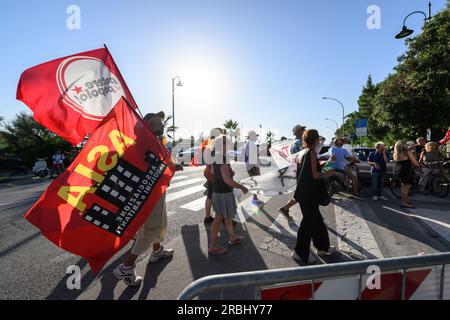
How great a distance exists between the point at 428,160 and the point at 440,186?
852 mm

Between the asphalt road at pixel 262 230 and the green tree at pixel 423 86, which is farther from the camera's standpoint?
the green tree at pixel 423 86

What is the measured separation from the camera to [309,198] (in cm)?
345

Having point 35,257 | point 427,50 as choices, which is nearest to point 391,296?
point 35,257


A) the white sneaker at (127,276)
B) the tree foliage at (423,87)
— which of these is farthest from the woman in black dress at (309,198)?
the tree foliage at (423,87)

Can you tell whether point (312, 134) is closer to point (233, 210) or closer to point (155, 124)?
point (233, 210)

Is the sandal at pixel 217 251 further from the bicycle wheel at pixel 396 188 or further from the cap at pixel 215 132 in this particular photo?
the bicycle wheel at pixel 396 188

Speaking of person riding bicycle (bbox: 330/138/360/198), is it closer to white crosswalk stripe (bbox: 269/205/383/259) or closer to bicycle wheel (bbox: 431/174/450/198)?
white crosswalk stripe (bbox: 269/205/383/259)

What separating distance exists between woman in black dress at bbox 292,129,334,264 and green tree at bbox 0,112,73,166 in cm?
2550

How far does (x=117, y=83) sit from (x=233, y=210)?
238 centimetres

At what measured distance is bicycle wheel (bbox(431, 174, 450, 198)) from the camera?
7.55 m

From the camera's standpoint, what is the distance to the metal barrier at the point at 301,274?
1372mm

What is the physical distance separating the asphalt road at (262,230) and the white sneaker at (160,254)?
0.50 meters

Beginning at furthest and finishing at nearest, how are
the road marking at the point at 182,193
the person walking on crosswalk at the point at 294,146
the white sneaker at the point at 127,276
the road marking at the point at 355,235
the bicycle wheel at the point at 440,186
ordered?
the road marking at the point at 182,193 < the bicycle wheel at the point at 440,186 < the person walking on crosswalk at the point at 294,146 < the road marking at the point at 355,235 < the white sneaker at the point at 127,276

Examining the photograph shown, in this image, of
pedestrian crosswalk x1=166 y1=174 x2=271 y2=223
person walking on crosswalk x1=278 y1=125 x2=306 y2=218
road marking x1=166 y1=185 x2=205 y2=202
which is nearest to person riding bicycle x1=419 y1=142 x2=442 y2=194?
person walking on crosswalk x1=278 y1=125 x2=306 y2=218
